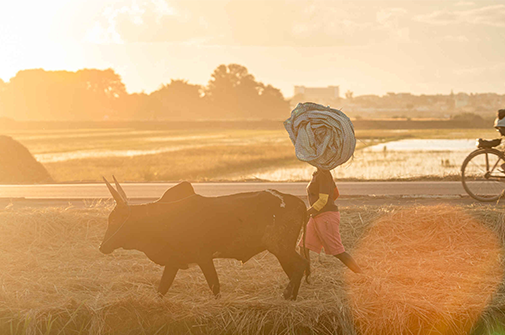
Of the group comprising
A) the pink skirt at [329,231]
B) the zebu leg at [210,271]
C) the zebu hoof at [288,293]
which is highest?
the pink skirt at [329,231]

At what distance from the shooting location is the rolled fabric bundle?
5293mm

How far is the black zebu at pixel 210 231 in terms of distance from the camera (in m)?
5.13

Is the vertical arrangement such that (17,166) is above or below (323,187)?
below

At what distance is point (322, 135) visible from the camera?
540cm

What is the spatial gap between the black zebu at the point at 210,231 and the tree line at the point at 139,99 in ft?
345

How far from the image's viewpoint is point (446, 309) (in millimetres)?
5258

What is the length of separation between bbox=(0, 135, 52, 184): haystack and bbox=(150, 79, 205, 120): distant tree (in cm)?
9180

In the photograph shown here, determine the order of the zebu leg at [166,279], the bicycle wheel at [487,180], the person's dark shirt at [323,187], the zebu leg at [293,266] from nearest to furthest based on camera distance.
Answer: the zebu leg at [293,266]
the zebu leg at [166,279]
the person's dark shirt at [323,187]
the bicycle wheel at [487,180]

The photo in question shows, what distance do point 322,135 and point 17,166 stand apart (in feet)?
59.0

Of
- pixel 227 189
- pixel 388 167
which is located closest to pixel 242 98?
pixel 388 167

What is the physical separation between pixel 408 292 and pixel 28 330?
3827 mm

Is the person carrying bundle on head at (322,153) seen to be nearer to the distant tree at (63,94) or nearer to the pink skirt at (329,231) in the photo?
the pink skirt at (329,231)

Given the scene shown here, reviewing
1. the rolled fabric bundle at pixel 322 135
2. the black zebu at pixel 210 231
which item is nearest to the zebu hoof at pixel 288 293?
the black zebu at pixel 210 231

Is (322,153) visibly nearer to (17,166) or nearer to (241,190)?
(241,190)
